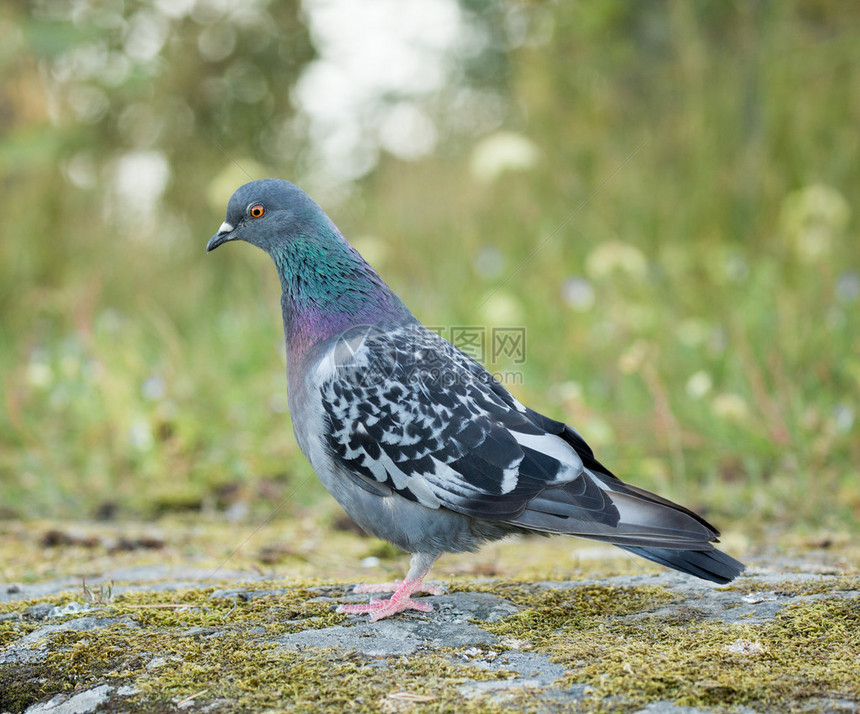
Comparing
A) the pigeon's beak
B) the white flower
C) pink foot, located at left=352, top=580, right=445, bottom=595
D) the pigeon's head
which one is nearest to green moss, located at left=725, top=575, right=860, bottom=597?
pink foot, located at left=352, top=580, right=445, bottom=595

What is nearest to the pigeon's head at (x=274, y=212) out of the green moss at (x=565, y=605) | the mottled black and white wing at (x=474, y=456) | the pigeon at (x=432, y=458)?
the pigeon at (x=432, y=458)

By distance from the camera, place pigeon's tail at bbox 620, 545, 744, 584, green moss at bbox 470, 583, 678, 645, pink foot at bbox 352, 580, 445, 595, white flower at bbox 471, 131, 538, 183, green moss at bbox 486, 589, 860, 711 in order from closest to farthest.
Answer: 1. green moss at bbox 486, 589, 860, 711
2. green moss at bbox 470, 583, 678, 645
3. pigeon's tail at bbox 620, 545, 744, 584
4. pink foot at bbox 352, 580, 445, 595
5. white flower at bbox 471, 131, 538, 183

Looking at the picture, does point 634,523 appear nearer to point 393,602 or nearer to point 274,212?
point 393,602

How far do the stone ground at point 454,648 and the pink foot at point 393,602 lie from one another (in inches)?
1.8

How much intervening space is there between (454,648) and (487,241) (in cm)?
568

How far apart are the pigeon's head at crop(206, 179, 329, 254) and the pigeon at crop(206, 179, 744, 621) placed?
1.03 ft

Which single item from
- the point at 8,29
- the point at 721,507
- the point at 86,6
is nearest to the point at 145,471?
the point at 721,507

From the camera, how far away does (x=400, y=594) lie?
2871mm

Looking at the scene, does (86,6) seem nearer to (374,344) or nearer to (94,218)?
(94,218)

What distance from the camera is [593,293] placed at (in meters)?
6.54

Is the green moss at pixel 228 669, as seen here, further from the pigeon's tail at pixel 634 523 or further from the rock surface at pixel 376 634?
the pigeon's tail at pixel 634 523

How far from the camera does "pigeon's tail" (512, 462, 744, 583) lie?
2676 mm

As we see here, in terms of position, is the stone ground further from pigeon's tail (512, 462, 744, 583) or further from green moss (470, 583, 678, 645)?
pigeon's tail (512, 462, 744, 583)

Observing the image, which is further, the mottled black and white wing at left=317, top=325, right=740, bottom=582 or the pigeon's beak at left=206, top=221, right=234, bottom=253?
the pigeon's beak at left=206, top=221, right=234, bottom=253
